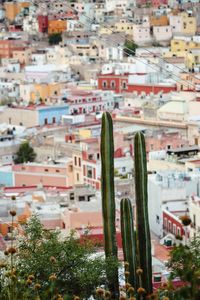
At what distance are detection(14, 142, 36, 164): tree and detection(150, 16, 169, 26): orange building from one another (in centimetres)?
2091

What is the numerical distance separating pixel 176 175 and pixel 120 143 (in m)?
4.90

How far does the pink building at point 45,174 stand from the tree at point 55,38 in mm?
22109

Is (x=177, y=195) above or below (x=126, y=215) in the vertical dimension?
below

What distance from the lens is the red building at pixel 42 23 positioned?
43.8 meters

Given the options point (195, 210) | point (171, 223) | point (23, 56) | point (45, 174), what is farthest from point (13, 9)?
point (195, 210)

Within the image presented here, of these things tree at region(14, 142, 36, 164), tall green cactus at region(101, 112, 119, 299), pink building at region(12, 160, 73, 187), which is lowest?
tree at region(14, 142, 36, 164)

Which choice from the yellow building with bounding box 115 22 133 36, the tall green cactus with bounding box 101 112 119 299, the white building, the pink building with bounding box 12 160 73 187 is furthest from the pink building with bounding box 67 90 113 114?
the tall green cactus with bounding box 101 112 119 299

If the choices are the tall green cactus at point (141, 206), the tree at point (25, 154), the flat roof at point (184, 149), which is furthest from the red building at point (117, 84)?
the tall green cactus at point (141, 206)

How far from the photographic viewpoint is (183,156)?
59.2 ft

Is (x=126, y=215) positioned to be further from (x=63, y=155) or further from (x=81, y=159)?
(x=63, y=155)

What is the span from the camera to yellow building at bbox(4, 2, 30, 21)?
4706 centimetres

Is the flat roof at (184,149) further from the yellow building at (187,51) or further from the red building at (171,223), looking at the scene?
the yellow building at (187,51)

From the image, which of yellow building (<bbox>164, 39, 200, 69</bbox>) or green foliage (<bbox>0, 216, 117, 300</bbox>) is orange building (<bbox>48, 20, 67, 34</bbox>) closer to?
yellow building (<bbox>164, 39, 200, 69</bbox>)

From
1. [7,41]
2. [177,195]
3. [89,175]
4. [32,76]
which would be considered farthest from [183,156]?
[7,41]
